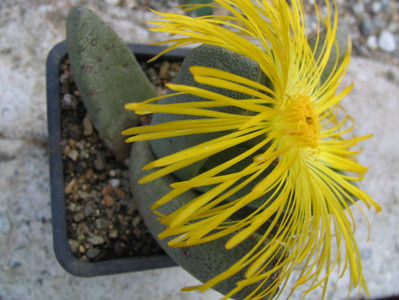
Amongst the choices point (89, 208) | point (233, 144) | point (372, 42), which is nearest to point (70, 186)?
point (89, 208)

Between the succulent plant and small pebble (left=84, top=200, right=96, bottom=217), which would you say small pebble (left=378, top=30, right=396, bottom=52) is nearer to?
the succulent plant

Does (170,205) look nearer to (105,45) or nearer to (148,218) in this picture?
(148,218)

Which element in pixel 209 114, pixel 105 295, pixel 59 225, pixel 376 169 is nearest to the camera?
pixel 209 114

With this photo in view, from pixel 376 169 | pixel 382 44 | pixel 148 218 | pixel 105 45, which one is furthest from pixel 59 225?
pixel 382 44

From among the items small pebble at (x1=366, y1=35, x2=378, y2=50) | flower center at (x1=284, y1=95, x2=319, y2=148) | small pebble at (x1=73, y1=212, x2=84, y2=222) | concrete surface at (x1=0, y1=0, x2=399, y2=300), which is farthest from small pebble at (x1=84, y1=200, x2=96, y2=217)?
small pebble at (x1=366, y1=35, x2=378, y2=50)

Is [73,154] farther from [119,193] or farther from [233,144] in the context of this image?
[233,144]

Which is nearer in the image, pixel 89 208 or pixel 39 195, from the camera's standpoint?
pixel 89 208

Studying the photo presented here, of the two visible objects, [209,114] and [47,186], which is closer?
[209,114]
